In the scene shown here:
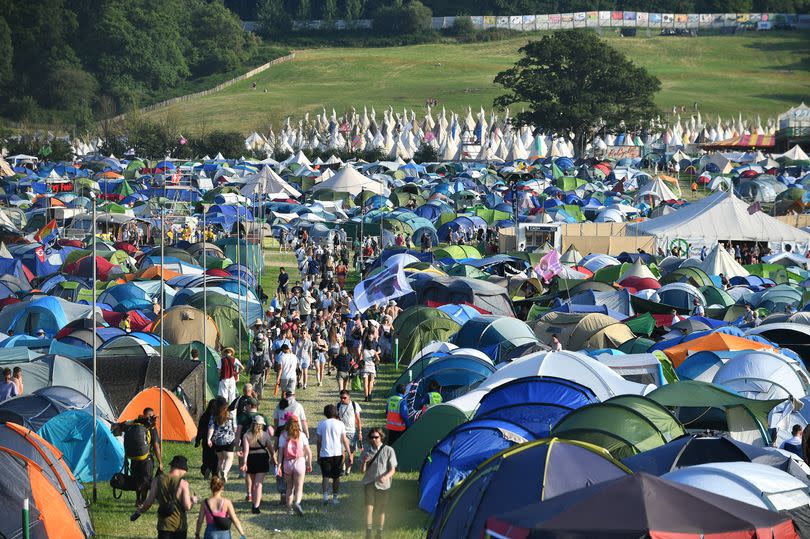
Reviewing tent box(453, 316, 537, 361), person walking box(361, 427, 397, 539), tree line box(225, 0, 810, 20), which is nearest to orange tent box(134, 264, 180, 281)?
tent box(453, 316, 537, 361)

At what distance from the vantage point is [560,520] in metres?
7.70

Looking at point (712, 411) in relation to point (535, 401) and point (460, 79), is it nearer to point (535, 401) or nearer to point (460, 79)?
point (535, 401)

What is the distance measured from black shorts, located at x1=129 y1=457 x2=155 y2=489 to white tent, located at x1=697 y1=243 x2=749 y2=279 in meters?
19.8

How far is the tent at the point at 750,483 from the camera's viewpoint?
9961 mm

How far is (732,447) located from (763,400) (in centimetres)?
489

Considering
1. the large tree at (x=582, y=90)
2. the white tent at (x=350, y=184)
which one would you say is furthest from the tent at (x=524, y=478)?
the large tree at (x=582, y=90)

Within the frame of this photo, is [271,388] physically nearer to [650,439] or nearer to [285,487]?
[285,487]

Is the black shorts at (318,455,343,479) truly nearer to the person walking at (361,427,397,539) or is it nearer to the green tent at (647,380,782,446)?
the person walking at (361,427,397,539)

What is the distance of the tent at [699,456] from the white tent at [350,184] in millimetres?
38336

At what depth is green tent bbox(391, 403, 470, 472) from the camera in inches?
571

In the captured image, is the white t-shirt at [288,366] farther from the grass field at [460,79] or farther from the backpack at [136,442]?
the grass field at [460,79]

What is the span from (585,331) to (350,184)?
2991cm

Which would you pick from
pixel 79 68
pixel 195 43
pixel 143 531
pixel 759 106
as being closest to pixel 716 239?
pixel 143 531

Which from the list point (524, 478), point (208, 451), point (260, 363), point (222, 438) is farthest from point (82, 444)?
point (524, 478)
